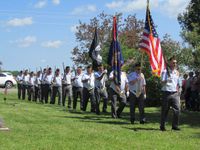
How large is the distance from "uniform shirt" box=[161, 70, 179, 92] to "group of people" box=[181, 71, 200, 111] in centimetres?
888

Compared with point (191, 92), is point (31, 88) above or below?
above

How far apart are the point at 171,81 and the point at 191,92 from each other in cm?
1053

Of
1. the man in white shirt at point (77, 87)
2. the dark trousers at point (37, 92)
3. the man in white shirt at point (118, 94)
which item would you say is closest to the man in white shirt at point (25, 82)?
the dark trousers at point (37, 92)

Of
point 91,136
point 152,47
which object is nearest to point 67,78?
point 152,47

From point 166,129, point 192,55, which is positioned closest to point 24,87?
point 192,55

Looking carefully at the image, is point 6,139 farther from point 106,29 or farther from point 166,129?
point 106,29

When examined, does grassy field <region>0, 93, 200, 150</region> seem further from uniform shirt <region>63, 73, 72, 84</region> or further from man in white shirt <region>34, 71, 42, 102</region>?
man in white shirt <region>34, 71, 42, 102</region>

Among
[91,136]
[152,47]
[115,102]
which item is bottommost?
[91,136]

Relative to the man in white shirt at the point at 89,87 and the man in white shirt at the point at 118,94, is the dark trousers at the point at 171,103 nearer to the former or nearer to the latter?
the man in white shirt at the point at 118,94

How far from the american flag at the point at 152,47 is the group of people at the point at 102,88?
0.83 ft

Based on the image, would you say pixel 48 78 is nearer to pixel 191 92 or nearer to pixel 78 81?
pixel 78 81

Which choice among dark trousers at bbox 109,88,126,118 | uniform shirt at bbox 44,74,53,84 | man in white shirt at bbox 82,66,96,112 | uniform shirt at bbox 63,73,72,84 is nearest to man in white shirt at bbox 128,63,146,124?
dark trousers at bbox 109,88,126,118

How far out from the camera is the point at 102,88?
2027 centimetres

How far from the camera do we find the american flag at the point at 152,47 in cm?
1423
